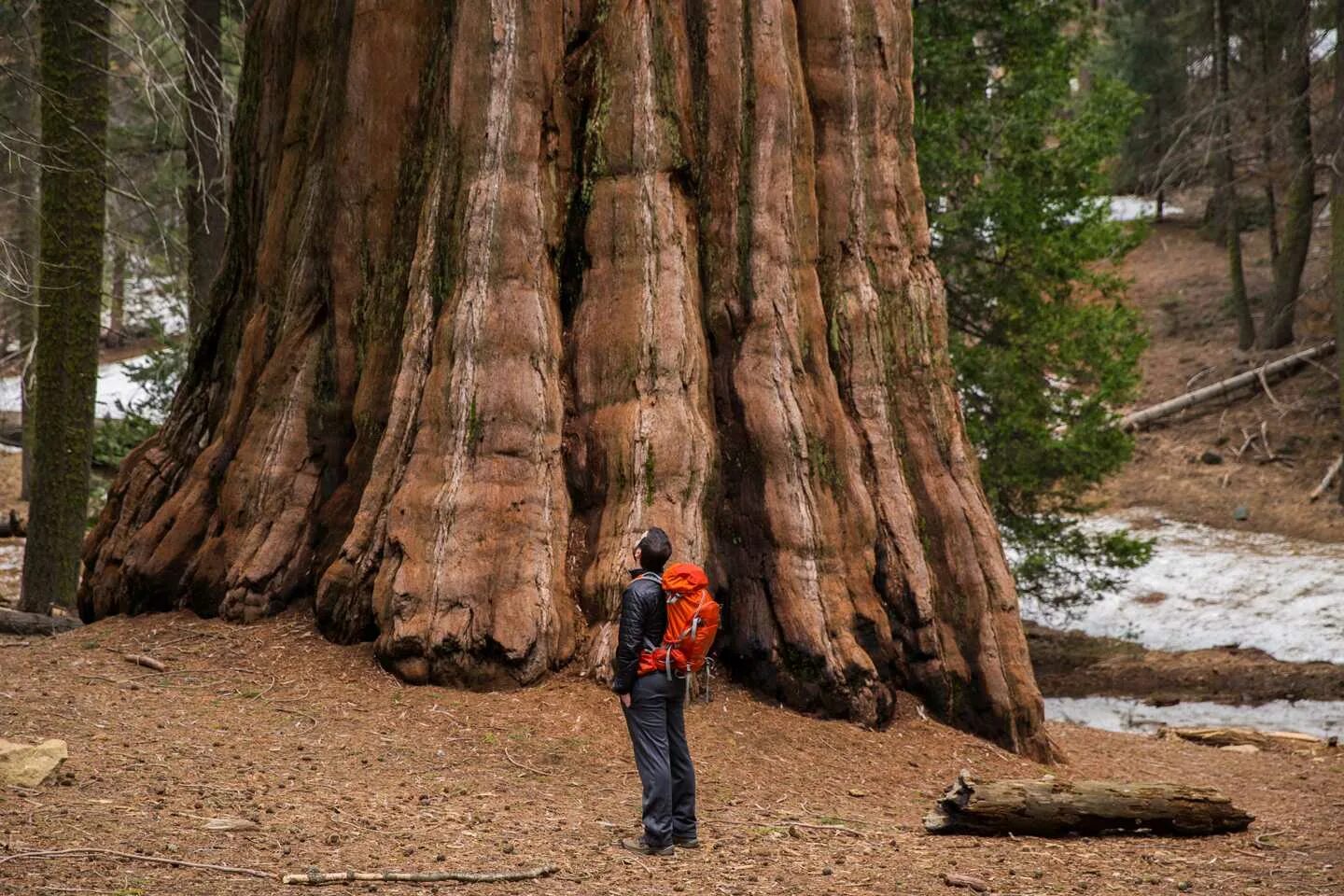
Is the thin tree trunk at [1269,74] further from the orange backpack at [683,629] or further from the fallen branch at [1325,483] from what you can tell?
the orange backpack at [683,629]

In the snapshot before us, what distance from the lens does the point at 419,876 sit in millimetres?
5254

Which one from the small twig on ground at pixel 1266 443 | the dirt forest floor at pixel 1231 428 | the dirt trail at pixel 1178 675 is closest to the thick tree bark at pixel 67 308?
the dirt trail at pixel 1178 675

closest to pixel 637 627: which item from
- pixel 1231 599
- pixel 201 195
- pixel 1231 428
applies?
pixel 201 195

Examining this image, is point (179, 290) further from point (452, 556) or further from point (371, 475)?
point (452, 556)

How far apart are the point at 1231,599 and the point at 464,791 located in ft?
50.7

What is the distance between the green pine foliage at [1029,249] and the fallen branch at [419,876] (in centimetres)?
1102

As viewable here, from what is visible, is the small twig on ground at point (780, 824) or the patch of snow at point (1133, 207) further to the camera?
the patch of snow at point (1133, 207)

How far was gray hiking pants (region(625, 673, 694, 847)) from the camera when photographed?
5902mm

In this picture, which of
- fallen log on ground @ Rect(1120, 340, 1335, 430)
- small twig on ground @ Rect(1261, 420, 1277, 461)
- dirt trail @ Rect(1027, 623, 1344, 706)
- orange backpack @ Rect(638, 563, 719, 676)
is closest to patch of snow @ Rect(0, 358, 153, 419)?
dirt trail @ Rect(1027, 623, 1344, 706)

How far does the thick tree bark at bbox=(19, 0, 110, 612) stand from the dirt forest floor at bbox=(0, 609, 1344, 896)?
281 cm

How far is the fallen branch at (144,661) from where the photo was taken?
8445 mm

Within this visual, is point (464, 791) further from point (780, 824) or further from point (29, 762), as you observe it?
point (29, 762)

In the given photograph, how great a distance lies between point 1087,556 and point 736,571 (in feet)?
28.2

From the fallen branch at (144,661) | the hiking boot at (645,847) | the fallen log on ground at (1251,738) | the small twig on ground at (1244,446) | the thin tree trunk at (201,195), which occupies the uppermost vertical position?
the thin tree trunk at (201,195)
